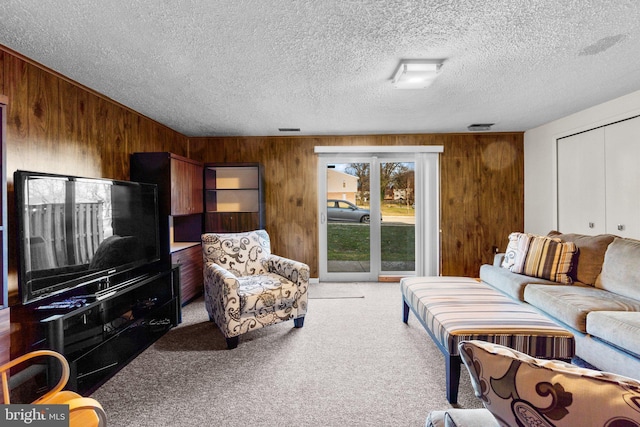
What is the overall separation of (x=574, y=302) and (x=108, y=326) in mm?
3561

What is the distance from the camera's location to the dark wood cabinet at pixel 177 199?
345cm

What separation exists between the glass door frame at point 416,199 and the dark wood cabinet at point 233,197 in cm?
95

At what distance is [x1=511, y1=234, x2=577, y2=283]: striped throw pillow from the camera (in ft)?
9.57

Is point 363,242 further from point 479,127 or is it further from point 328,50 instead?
point 328,50

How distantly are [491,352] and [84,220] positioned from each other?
2722 millimetres

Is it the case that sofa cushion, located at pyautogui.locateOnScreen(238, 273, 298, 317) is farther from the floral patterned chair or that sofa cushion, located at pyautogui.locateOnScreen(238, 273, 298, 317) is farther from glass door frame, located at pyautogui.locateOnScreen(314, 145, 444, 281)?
the floral patterned chair

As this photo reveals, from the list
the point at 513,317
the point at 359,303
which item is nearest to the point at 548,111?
the point at 513,317

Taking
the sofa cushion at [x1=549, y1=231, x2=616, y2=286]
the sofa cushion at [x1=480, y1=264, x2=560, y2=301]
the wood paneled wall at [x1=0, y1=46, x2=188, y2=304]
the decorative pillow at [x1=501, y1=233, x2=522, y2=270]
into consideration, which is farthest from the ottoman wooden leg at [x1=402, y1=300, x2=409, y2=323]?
the wood paneled wall at [x1=0, y1=46, x2=188, y2=304]

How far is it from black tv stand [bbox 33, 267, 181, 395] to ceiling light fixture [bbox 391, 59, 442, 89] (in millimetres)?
2689

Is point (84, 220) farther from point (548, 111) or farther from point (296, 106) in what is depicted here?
point (548, 111)

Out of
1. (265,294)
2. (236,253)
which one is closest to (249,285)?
(265,294)

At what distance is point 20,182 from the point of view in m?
1.87

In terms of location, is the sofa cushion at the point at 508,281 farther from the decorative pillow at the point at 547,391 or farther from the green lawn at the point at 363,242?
the decorative pillow at the point at 547,391

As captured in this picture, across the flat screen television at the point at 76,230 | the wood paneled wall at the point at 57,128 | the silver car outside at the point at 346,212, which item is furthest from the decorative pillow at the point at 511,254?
the wood paneled wall at the point at 57,128
